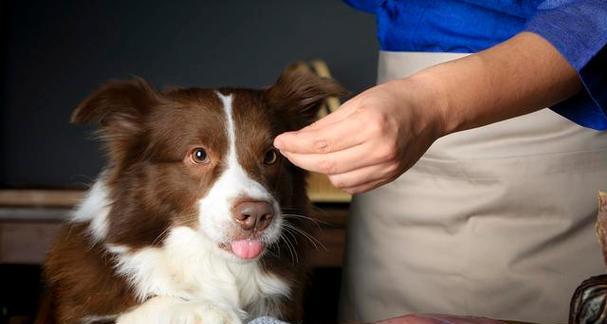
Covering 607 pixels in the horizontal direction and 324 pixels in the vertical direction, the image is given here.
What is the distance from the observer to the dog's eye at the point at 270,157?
161 cm

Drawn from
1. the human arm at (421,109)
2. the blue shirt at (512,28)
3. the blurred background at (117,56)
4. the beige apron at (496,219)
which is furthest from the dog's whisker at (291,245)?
the blurred background at (117,56)

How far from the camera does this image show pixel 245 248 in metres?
1.53

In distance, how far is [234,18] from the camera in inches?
123

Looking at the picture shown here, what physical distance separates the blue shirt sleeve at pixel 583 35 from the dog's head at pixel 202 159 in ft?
2.07

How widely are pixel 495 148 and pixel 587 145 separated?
199 mm

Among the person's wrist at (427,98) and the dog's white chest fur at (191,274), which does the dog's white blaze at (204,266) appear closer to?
the dog's white chest fur at (191,274)

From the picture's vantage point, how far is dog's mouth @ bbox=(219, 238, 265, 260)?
1.52 metres

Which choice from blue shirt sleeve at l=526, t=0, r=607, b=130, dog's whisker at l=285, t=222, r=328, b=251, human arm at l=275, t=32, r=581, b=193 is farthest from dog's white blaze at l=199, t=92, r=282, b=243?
blue shirt sleeve at l=526, t=0, r=607, b=130

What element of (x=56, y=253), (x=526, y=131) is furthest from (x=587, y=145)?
(x=56, y=253)

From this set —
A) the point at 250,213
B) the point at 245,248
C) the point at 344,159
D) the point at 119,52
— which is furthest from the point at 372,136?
the point at 119,52

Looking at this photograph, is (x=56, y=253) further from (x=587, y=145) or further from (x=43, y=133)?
(x=43, y=133)

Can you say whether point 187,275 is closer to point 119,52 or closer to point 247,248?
point 247,248

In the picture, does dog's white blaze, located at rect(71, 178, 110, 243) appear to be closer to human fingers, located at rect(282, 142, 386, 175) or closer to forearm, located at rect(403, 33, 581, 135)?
human fingers, located at rect(282, 142, 386, 175)

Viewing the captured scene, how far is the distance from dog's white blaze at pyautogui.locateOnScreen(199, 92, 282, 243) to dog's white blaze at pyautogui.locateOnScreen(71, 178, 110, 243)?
0.24m
